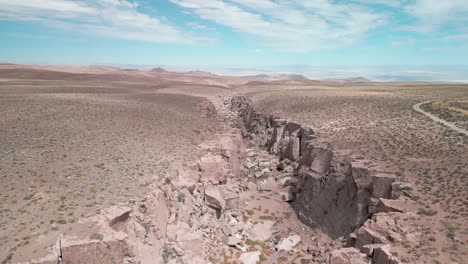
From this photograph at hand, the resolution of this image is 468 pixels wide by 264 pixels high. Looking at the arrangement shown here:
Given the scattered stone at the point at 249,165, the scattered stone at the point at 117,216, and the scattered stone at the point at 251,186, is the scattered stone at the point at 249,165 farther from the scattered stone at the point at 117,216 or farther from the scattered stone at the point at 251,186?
the scattered stone at the point at 117,216

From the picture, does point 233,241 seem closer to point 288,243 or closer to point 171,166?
point 288,243

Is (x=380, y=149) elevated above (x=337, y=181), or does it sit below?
above

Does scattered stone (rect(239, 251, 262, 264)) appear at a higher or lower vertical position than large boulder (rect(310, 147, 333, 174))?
lower

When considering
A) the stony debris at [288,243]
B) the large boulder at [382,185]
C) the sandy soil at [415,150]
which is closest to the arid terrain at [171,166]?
the sandy soil at [415,150]

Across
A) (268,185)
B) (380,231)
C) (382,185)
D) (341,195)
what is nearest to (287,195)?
(268,185)

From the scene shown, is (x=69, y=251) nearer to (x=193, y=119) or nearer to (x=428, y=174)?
(x=428, y=174)

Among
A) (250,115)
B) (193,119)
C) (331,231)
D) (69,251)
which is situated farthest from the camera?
(250,115)

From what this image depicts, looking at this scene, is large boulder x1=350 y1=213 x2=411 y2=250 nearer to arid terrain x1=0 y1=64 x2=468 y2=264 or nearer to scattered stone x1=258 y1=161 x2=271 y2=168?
→ arid terrain x1=0 y1=64 x2=468 y2=264

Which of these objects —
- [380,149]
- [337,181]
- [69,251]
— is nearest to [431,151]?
[380,149]

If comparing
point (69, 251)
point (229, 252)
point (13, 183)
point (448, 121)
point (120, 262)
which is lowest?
point (229, 252)

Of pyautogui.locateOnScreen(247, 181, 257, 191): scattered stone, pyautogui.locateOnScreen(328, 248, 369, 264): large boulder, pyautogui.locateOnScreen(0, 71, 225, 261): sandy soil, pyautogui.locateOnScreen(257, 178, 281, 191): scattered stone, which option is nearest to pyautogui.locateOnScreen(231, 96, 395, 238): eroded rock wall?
pyautogui.locateOnScreen(257, 178, 281, 191): scattered stone

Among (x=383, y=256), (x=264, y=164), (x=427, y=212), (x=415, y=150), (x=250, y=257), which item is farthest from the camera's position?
(x=264, y=164)
